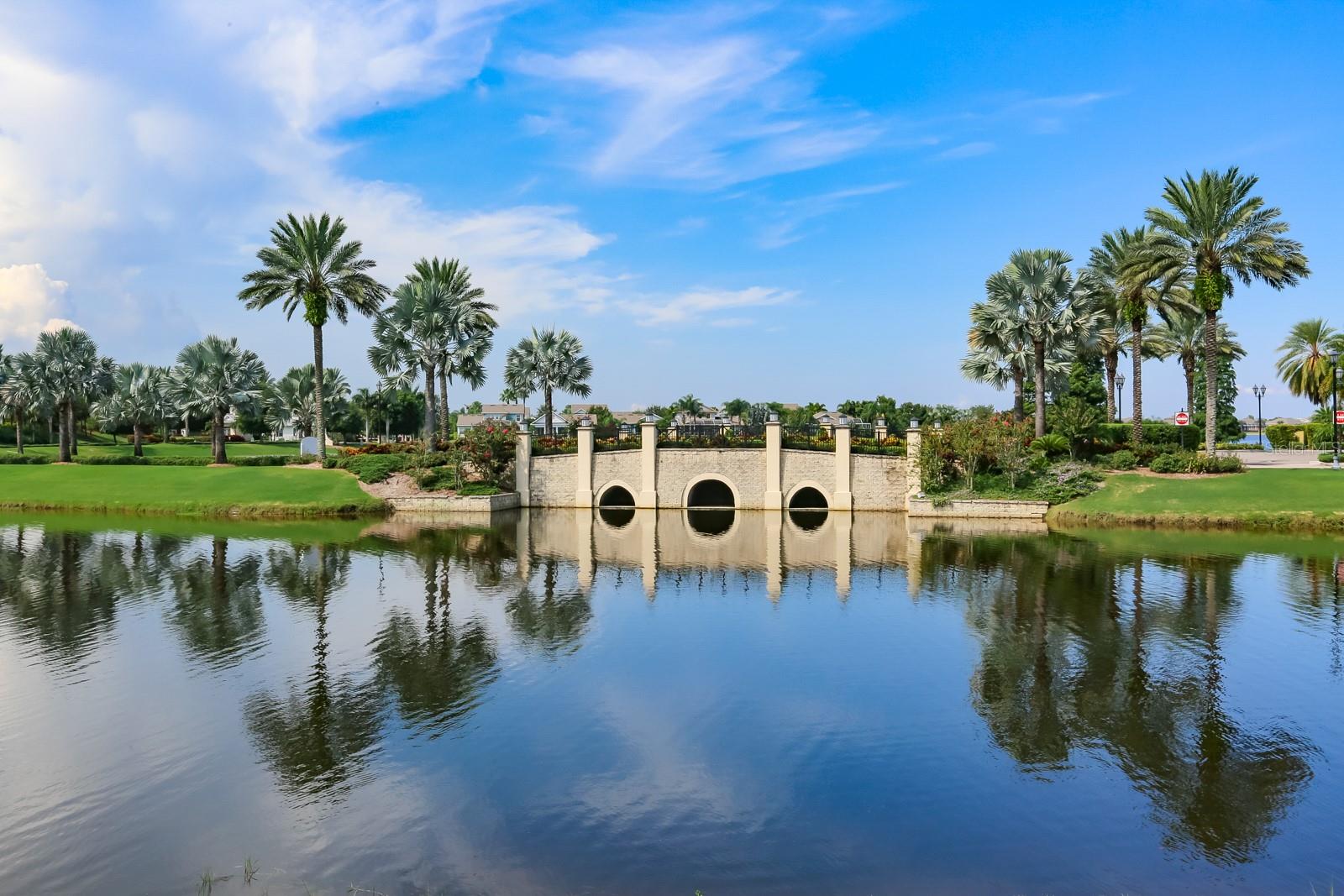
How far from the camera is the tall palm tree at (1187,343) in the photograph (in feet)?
180

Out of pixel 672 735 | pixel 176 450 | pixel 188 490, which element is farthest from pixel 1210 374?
pixel 176 450

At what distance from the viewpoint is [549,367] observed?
60.5 metres

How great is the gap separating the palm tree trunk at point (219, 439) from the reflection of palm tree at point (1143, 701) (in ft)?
157

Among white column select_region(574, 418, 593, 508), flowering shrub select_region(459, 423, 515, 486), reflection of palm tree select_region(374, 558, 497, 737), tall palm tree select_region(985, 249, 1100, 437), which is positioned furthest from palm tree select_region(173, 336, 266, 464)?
tall palm tree select_region(985, 249, 1100, 437)

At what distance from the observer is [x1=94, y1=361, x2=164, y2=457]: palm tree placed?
220 feet

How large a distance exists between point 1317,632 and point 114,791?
71.5 ft

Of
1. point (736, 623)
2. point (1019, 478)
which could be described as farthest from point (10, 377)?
point (1019, 478)

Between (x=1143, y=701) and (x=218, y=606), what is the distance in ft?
65.2

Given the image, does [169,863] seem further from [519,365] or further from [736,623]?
[519,365]

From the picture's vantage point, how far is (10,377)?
198 ft

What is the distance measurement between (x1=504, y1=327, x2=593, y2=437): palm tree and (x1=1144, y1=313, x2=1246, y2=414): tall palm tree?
132 feet

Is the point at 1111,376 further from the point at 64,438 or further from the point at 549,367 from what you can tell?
the point at 64,438

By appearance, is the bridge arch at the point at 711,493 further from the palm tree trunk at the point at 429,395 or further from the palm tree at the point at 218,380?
the palm tree at the point at 218,380

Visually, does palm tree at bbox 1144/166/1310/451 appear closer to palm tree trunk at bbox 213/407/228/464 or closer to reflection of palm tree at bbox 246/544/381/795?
reflection of palm tree at bbox 246/544/381/795
